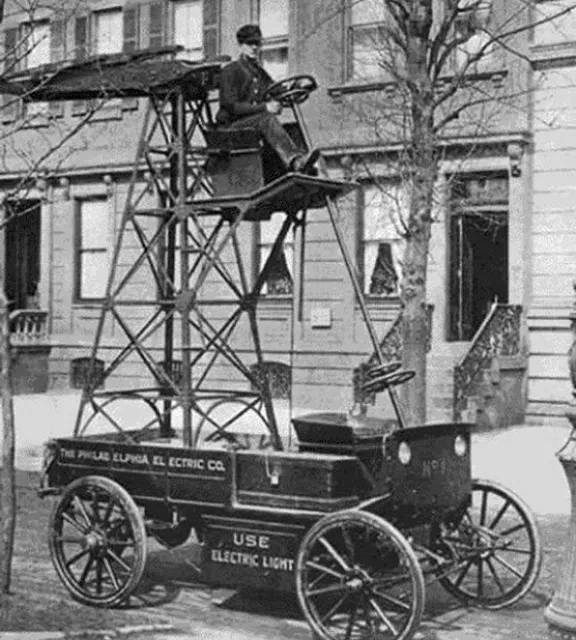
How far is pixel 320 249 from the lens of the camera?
2430 centimetres

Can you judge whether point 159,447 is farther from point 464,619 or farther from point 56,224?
point 56,224

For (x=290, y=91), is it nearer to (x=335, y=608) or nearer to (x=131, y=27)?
(x=335, y=608)

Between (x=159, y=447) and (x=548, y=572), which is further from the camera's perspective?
(x=548, y=572)

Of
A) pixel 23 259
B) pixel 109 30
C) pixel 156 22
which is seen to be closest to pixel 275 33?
pixel 156 22

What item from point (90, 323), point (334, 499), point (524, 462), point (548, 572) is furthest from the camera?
point (90, 323)

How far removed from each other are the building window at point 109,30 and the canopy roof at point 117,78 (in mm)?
18711

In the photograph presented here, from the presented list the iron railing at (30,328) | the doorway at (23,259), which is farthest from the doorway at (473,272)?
the doorway at (23,259)

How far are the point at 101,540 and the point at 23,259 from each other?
21590 mm

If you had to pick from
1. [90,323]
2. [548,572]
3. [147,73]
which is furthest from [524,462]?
[90,323]

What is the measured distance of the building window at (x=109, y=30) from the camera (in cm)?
2766

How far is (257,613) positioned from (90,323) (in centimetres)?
1945

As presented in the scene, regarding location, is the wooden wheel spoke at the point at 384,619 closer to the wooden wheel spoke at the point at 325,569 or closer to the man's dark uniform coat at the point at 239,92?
the wooden wheel spoke at the point at 325,569

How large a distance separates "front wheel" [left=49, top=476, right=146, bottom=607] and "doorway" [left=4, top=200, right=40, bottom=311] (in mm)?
20724

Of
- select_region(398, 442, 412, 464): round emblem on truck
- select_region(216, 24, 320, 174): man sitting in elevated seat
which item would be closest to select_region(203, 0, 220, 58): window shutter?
select_region(216, 24, 320, 174): man sitting in elevated seat
